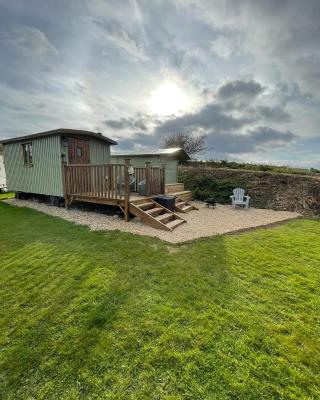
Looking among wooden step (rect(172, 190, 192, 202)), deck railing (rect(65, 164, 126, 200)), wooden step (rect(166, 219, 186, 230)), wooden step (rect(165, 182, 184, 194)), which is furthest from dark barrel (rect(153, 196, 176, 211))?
wooden step (rect(165, 182, 184, 194))

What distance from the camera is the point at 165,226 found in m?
5.65

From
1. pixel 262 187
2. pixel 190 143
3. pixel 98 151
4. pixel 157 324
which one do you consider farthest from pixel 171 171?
pixel 190 143

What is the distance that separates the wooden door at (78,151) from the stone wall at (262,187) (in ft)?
20.1

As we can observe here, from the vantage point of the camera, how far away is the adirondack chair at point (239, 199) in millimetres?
9348

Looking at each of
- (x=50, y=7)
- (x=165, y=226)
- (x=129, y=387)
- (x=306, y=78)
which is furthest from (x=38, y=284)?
(x=306, y=78)

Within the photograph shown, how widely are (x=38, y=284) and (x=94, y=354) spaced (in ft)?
5.21

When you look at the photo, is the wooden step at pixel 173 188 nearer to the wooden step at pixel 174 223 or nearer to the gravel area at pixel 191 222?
the gravel area at pixel 191 222

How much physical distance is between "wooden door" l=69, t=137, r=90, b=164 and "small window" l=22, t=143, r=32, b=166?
2.54 meters

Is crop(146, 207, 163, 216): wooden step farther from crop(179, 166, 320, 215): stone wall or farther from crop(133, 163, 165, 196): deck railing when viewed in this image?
crop(179, 166, 320, 215): stone wall

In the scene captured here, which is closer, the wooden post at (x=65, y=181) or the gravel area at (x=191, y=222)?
the gravel area at (x=191, y=222)

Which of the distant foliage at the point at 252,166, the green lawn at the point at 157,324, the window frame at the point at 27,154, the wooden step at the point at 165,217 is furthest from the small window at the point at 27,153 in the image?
the distant foliage at the point at 252,166

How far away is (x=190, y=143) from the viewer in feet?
74.0

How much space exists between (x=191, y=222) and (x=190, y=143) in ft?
57.5

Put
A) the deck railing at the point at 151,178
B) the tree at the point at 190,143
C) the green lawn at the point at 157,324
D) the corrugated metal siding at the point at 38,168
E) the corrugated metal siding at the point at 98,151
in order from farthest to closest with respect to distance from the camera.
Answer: the tree at the point at 190,143, the corrugated metal siding at the point at 98,151, the corrugated metal siding at the point at 38,168, the deck railing at the point at 151,178, the green lawn at the point at 157,324
